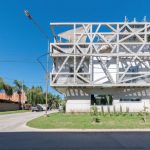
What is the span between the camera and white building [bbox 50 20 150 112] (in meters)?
42.9

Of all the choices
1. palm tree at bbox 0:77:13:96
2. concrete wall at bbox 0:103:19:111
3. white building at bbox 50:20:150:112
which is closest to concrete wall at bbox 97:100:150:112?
white building at bbox 50:20:150:112

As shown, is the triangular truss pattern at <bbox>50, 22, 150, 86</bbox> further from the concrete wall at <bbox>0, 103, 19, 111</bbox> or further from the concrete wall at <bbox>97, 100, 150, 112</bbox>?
the concrete wall at <bbox>0, 103, 19, 111</bbox>

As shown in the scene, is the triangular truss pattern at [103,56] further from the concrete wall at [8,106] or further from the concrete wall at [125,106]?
the concrete wall at [8,106]

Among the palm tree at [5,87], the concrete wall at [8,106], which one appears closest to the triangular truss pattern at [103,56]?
the concrete wall at [8,106]

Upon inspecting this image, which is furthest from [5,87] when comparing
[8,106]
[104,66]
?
[104,66]

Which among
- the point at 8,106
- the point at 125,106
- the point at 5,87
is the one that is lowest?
the point at 125,106

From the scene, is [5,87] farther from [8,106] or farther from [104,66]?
[104,66]

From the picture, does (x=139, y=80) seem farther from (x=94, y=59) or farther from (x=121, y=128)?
(x=121, y=128)

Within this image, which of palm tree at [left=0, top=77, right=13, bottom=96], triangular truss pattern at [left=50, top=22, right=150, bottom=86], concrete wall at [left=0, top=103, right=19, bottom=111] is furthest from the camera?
palm tree at [left=0, top=77, right=13, bottom=96]

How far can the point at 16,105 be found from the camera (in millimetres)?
91562

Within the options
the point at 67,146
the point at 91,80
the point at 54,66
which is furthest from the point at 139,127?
the point at 54,66

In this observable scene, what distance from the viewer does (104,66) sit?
43.5 metres

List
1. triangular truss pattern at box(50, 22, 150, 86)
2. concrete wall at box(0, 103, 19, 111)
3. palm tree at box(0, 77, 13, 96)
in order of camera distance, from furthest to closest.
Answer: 1. palm tree at box(0, 77, 13, 96)
2. concrete wall at box(0, 103, 19, 111)
3. triangular truss pattern at box(50, 22, 150, 86)

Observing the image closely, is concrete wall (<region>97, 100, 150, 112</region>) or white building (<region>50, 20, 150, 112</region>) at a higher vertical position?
white building (<region>50, 20, 150, 112</region>)
